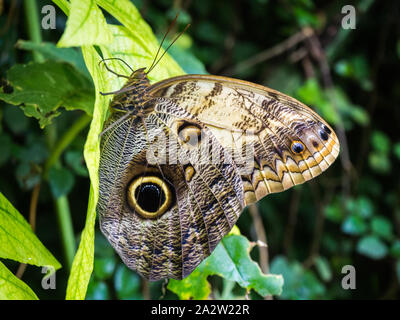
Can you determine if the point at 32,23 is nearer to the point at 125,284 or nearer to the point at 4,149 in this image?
the point at 4,149

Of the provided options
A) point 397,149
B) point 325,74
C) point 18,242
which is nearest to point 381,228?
point 397,149

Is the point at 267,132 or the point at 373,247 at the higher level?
the point at 373,247

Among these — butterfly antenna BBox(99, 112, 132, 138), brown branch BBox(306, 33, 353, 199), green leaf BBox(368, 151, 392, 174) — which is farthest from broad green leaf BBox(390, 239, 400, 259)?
butterfly antenna BBox(99, 112, 132, 138)

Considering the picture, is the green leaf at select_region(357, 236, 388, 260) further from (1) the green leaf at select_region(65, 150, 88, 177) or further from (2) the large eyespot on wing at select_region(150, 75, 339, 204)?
(1) the green leaf at select_region(65, 150, 88, 177)

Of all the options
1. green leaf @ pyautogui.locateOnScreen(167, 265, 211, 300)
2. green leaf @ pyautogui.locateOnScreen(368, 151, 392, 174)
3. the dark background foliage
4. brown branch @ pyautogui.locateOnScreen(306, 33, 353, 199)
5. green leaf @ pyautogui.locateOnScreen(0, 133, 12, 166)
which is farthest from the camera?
green leaf @ pyautogui.locateOnScreen(368, 151, 392, 174)

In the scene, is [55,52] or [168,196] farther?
[55,52]
